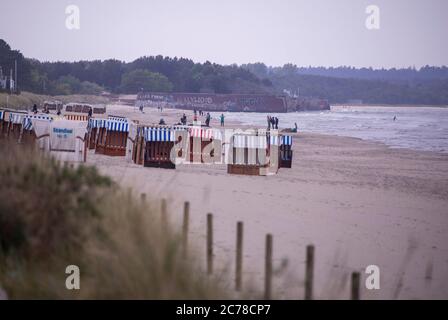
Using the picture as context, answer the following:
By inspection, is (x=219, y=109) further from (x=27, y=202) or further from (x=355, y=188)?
(x=27, y=202)

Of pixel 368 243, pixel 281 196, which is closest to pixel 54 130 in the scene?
pixel 281 196

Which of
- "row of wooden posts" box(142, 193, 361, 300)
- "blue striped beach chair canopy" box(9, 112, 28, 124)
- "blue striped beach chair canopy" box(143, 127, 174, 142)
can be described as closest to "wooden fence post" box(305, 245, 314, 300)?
"row of wooden posts" box(142, 193, 361, 300)

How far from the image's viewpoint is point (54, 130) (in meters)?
17.2

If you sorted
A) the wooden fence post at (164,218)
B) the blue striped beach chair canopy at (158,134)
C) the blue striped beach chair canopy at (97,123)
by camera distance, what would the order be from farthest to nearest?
the blue striped beach chair canopy at (97,123), the blue striped beach chair canopy at (158,134), the wooden fence post at (164,218)

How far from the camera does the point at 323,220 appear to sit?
11875mm

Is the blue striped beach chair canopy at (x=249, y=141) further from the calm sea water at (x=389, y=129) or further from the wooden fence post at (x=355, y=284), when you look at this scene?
the calm sea water at (x=389, y=129)

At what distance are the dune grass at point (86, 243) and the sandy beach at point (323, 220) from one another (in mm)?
1006

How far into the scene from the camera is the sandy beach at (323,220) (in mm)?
7879

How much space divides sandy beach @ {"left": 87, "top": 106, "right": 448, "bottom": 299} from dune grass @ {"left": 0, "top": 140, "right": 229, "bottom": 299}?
101cm

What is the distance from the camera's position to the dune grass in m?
5.07

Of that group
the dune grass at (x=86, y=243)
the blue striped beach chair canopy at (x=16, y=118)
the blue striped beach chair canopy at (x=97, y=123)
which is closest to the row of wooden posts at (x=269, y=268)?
the dune grass at (x=86, y=243)

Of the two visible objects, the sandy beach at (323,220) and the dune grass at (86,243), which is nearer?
the dune grass at (86,243)

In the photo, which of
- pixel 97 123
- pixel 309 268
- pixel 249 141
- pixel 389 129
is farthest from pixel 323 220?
pixel 389 129

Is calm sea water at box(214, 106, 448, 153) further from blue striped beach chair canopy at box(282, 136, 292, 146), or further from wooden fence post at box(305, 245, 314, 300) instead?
wooden fence post at box(305, 245, 314, 300)
